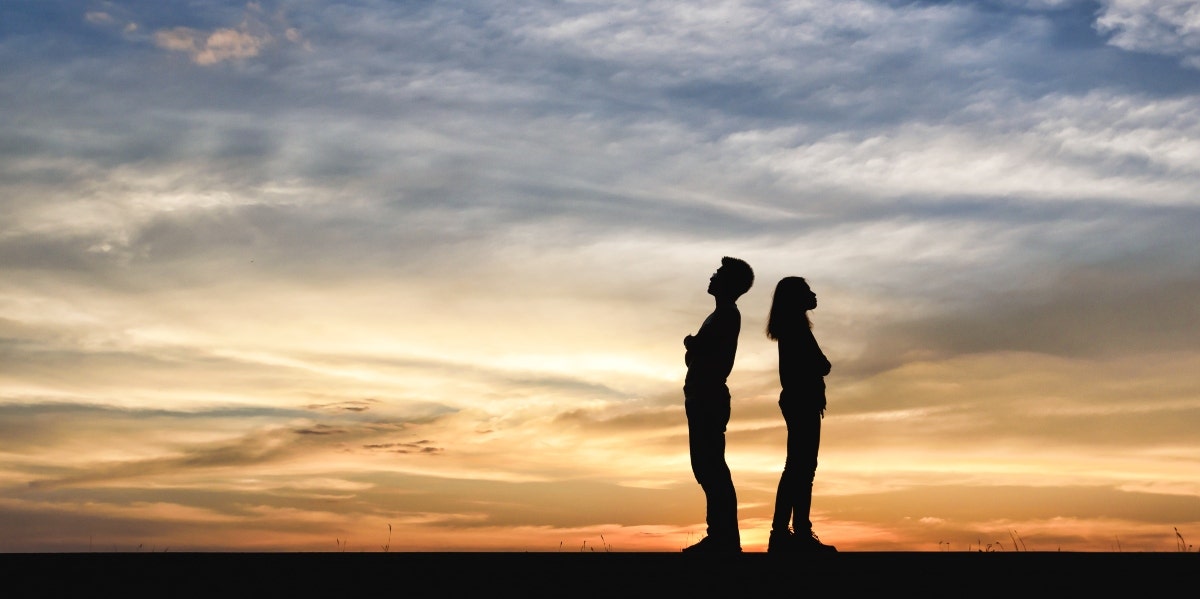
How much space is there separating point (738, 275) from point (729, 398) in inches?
47.6

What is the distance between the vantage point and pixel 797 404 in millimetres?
11117

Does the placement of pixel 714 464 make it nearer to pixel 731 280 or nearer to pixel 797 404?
pixel 797 404

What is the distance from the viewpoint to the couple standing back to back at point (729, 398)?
1111 centimetres

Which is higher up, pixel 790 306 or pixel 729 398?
pixel 790 306

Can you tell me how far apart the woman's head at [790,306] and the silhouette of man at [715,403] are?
0.38 metres

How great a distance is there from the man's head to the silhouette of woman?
48 cm
